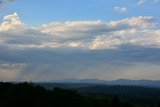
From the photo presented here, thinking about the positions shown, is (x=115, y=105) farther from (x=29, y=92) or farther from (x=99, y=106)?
(x=29, y=92)

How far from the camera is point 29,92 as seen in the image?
463 ft

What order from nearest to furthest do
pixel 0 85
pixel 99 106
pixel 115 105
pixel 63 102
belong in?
pixel 115 105 < pixel 63 102 < pixel 99 106 < pixel 0 85

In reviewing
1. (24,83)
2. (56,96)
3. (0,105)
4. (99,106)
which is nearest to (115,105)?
(99,106)

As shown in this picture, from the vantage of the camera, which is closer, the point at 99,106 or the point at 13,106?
the point at 13,106

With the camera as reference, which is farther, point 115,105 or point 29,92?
point 29,92

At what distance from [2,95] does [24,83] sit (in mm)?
25992

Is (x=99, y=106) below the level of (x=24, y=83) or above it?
below

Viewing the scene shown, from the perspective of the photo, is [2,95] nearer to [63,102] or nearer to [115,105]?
[63,102]

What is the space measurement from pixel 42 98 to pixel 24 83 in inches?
1204

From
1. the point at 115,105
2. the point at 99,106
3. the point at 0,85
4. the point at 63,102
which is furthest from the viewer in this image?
the point at 0,85

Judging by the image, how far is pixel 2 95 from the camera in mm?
134375

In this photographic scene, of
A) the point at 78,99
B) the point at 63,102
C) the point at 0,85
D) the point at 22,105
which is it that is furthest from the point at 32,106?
the point at 0,85

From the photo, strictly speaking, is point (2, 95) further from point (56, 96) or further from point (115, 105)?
point (115, 105)

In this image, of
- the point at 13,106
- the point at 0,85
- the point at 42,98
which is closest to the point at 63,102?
the point at 42,98
